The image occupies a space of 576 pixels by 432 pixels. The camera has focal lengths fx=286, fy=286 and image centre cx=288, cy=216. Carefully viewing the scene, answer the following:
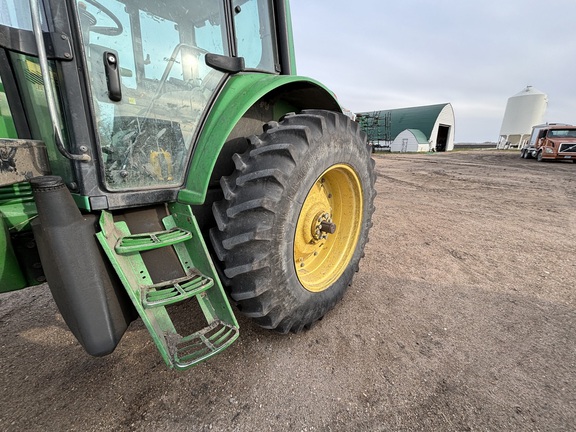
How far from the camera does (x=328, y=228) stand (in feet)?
5.87

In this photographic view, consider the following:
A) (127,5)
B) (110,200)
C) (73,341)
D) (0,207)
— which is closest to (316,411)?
(110,200)

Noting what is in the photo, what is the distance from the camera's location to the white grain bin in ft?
101

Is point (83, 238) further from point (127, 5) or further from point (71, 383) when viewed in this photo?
point (127, 5)

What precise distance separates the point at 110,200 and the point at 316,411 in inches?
49.3

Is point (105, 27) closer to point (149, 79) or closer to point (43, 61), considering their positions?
point (149, 79)

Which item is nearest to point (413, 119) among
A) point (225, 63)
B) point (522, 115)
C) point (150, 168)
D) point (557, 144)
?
point (522, 115)

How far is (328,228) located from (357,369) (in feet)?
2.59

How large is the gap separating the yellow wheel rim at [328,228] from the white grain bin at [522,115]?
3850cm

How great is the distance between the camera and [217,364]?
4.94ft

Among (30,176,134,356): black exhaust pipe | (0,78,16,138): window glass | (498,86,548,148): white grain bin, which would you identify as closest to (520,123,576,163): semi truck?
(30,176,134,356): black exhaust pipe

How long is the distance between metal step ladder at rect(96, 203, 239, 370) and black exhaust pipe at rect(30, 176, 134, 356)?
60 mm

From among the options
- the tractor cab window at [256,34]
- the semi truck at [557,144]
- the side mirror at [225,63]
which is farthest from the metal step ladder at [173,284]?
the semi truck at [557,144]

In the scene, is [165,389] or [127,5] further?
[165,389]

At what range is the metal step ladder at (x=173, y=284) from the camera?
110cm
